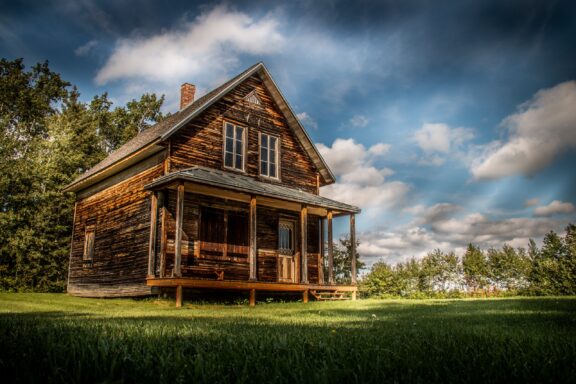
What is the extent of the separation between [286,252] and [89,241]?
8.29 m

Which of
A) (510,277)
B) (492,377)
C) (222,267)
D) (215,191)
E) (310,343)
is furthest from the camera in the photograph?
(510,277)

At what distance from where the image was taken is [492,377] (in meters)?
2.16

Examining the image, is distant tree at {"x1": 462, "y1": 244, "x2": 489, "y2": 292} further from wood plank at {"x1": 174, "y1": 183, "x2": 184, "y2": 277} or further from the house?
wood plank at {"x1": 174, "y1": 183, "x2": 184, "y2": 277}

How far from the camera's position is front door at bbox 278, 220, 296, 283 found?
18188 millimetres

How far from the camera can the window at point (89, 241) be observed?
18938 millimetres

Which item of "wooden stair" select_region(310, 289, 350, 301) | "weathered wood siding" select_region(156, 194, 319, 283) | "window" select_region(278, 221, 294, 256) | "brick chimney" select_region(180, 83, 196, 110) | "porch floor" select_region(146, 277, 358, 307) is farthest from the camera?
"brick chimney" select_region(180, 83, 196, 110)

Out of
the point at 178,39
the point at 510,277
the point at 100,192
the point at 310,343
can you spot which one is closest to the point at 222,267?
the point at 100,192

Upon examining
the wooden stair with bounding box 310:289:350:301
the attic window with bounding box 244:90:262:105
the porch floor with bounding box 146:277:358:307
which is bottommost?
the wooden stair with bounding box 310:289:350:301

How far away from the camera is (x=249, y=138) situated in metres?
18.1

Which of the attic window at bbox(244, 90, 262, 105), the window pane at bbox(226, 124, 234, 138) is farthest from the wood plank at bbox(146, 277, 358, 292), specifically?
the attic window at bbox(244, 90, 262, 105)

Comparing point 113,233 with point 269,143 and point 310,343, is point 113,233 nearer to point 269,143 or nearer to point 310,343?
point 269,143

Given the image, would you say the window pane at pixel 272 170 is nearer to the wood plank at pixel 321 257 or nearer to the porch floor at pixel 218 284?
the wood plank at pixel 321 257

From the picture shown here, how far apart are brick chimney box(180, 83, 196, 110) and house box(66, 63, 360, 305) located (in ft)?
14.3

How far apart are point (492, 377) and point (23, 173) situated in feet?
85.3
